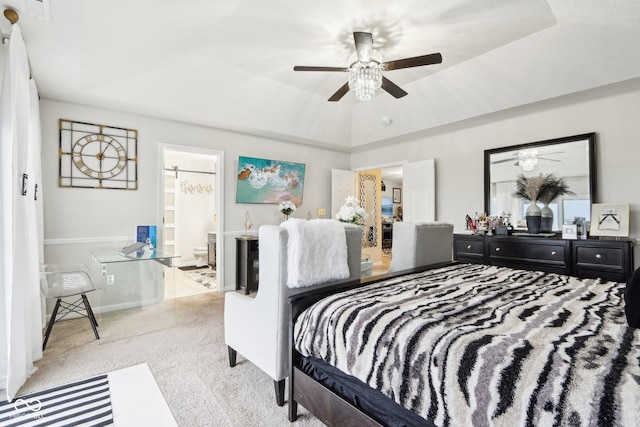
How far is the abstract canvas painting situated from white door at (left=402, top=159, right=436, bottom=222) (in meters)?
1.83

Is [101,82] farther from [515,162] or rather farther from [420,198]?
[515,162]

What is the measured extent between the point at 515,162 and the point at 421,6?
2457mm

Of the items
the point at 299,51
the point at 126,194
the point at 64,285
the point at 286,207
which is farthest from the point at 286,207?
the point at 64,285

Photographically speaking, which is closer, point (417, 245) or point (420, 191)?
point (417, 245)

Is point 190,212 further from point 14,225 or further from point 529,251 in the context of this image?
point 529,251

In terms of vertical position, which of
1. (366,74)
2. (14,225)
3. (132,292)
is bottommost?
(132,292)

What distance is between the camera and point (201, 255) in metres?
6.59

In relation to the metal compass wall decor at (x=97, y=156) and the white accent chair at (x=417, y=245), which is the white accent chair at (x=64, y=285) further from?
the white accent chair at (x=417, y=245)

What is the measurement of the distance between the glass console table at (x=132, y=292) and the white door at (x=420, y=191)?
364 cm

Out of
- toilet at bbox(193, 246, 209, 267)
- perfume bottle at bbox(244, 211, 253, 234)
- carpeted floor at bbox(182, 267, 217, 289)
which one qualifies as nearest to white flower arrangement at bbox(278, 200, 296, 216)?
perfume bottle at bbox(244, 211, 253, 234)

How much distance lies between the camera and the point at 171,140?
165 inches

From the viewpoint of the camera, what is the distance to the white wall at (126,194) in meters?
3.42

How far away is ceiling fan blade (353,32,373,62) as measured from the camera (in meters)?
2.45

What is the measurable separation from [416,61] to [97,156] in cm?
368
